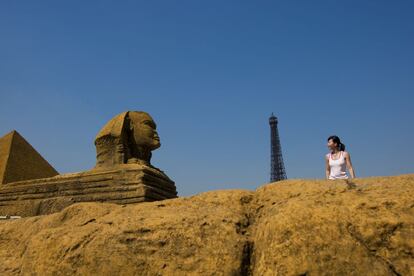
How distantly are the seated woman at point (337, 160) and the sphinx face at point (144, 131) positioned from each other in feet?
27.1

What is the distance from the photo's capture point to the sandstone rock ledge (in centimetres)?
216

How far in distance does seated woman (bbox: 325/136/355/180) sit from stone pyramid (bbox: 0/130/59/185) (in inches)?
659

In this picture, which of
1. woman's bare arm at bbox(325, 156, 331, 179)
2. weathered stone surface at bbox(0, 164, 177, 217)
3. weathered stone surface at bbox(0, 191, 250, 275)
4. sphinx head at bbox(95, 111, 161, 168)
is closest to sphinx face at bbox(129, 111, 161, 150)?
sphinx head at bbox(95, 111, 161, 168)

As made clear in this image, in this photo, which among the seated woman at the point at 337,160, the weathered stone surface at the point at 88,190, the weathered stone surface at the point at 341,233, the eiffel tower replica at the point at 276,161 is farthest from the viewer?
the eiffel tower replica at the point at 276,161

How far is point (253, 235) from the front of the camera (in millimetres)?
2549

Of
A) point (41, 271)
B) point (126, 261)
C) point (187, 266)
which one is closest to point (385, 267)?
point (187, 266)

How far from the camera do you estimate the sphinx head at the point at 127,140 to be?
12.3 meters

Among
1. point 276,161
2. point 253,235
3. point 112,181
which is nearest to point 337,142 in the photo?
point 253,235

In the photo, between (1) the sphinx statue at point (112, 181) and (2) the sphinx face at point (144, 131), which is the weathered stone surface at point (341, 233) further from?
(2) the sphinx face at point (144, 131)

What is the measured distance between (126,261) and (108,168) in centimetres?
971

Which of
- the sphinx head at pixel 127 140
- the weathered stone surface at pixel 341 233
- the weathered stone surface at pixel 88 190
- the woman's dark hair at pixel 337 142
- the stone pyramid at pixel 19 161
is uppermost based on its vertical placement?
the stone pyramid at pixel 19 161

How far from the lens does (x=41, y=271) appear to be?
2.72 m

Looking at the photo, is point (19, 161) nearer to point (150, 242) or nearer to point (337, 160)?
point (337, 160)

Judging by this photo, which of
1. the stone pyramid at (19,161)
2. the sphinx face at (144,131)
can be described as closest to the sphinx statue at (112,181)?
the sphinx face at (144,131)
